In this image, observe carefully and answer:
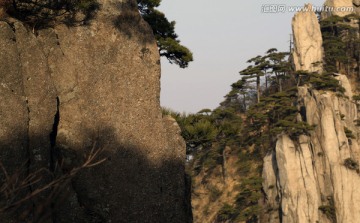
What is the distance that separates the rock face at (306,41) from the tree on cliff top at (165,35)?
55.2 m

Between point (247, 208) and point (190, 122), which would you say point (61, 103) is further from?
point (247, 208)

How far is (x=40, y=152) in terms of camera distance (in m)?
10.5

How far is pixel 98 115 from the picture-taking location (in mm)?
11766

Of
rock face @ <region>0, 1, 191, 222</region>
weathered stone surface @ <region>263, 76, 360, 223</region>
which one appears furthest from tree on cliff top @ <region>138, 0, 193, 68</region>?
weathered stone surface @ <region>263, 76, 360, 223</region>

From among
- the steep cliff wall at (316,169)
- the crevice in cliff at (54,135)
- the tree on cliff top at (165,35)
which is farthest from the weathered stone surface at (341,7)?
the crevice in cliff at (54,135)

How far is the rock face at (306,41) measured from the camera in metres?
69.8

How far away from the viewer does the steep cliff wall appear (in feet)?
178

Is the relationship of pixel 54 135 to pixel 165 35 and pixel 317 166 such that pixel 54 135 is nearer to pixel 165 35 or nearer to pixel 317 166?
pixel 165 35

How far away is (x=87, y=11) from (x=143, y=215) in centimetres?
477

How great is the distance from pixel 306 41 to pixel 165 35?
187ft

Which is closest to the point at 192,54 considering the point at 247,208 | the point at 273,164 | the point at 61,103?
the point at 61,103

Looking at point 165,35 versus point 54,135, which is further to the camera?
point 165,35

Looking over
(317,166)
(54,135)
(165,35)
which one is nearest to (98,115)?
(54,135)

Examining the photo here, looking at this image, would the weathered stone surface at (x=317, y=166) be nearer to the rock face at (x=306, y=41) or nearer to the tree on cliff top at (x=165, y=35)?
the rock face at (x=306, y=41)
